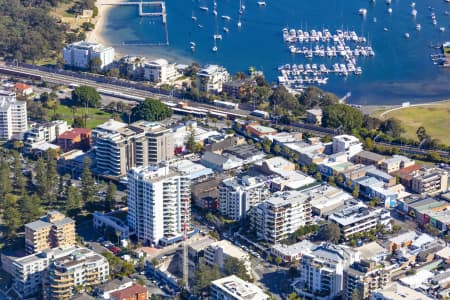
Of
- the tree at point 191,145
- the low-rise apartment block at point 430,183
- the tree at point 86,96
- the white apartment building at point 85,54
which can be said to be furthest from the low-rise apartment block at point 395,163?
the white apartment building at point 85,54

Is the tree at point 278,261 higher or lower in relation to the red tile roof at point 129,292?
lower

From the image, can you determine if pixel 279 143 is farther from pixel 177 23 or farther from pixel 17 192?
pixel 177 23

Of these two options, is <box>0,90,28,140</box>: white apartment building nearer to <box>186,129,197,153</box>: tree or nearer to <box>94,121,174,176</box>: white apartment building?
<box>94,121,174,176</box>: white apartment building

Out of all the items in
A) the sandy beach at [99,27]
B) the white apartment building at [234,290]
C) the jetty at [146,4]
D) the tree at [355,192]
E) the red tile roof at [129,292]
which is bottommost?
the red tile roof at [129,292]

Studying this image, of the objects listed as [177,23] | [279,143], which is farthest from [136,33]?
[279,143]

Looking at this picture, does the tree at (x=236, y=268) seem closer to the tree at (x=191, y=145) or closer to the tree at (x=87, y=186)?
the tree at (x=87, y=186)
